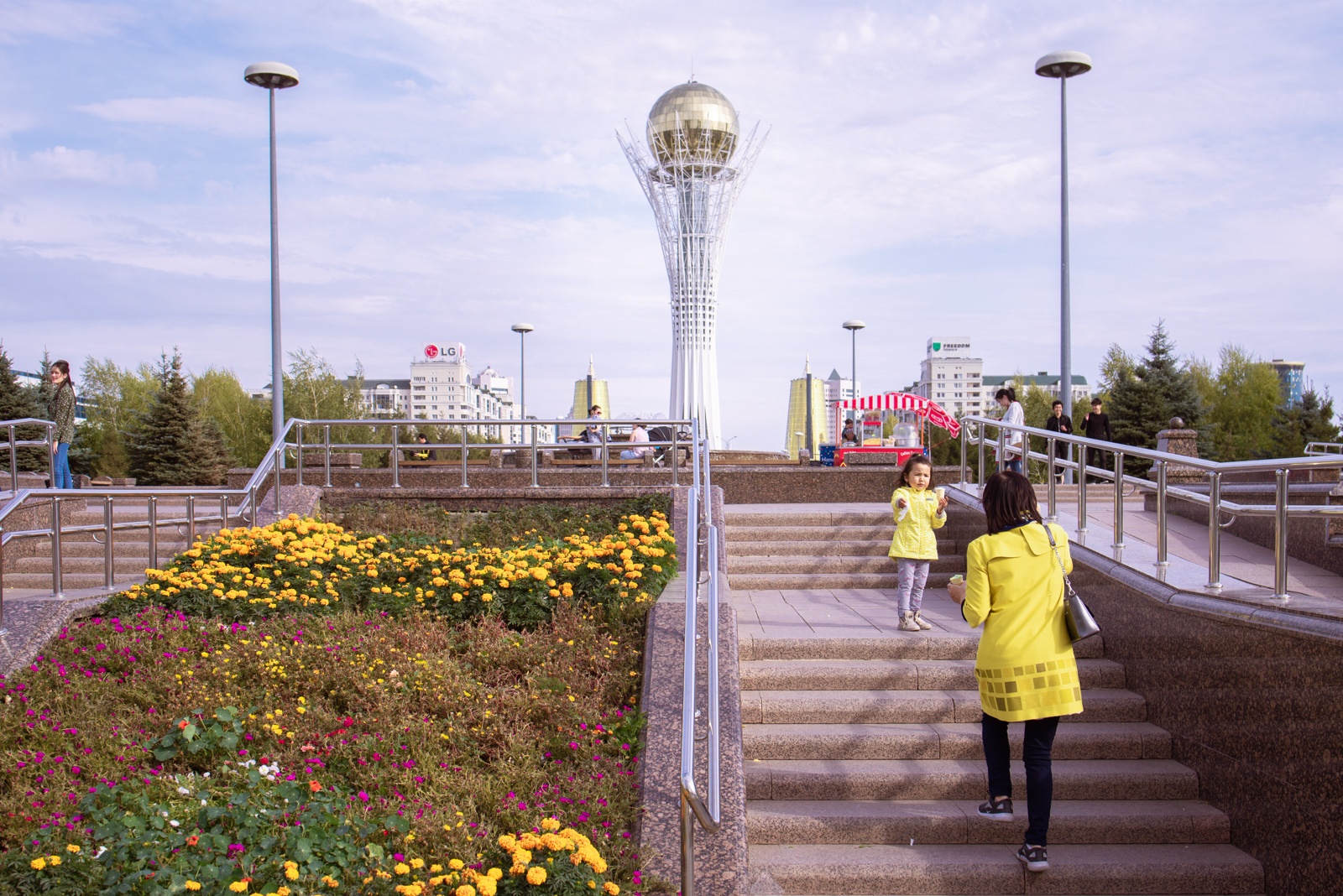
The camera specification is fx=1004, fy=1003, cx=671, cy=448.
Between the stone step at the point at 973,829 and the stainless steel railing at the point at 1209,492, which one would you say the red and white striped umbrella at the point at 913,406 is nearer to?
the stainless steel railing at the point at 1209,492

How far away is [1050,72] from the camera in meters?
15.8

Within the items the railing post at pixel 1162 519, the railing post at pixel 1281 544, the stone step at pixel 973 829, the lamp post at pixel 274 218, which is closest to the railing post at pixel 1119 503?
the railing post at pixel 1162 519

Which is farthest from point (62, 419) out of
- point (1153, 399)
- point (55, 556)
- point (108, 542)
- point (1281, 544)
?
point (1153, 399)

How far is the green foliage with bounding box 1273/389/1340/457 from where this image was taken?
33.2 m

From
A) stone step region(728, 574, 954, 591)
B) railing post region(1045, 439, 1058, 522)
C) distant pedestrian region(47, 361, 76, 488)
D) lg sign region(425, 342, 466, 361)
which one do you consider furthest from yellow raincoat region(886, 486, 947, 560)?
lg sign region(425, 342, 466, 361)

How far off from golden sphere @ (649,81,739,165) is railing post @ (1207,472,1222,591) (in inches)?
1419

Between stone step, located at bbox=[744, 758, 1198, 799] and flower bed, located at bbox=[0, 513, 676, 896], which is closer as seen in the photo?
flower bed, located at bbox=[0, 513, 676, 896]

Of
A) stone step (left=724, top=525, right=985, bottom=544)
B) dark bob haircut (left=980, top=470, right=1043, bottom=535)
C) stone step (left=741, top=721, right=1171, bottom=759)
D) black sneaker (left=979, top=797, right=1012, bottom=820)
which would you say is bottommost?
black sneaker (left=979, top=797, right=1012, bottom=820)

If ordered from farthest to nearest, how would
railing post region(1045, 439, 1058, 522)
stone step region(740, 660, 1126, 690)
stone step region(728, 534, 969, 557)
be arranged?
stone step region(728, 534, 969, 557) → railing post region(1045, 439, 1058, 522) → stone step region(740, 660, 1126, 690)

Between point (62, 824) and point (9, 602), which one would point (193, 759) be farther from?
point (9, 602)

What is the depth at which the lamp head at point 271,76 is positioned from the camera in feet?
54.2

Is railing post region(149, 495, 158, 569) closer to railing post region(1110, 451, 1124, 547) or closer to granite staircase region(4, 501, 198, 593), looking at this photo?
granite staircase region(4, 501, 198, 593)

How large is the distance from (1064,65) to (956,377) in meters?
146

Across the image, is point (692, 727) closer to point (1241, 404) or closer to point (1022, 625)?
point (1022, 625)
